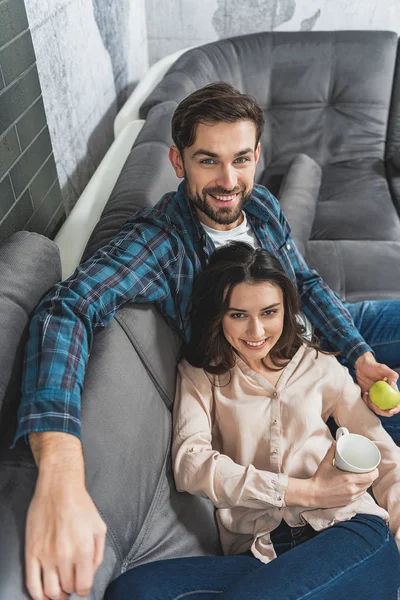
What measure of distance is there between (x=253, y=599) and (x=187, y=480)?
265mm

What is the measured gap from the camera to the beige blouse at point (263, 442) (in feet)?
3.59

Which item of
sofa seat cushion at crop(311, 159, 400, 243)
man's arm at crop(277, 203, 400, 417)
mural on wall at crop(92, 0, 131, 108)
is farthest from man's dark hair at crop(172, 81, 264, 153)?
mural on wall at crop(92, 0, 131, 108)

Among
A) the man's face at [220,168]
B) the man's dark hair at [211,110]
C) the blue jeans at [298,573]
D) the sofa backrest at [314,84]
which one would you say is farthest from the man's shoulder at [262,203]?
the sofa backrest at [314,84]

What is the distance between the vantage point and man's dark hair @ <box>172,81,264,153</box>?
1.28 meters

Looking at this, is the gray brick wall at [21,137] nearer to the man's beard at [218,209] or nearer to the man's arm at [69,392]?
the man's arm at [69,392]

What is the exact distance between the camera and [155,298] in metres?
1.24

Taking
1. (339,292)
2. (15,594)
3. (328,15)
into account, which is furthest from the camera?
(328,15)

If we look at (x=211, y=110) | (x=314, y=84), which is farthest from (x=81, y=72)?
(x=314, y=84)

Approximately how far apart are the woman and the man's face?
0.41 ft

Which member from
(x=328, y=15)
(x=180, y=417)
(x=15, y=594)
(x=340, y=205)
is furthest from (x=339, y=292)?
(x=328, y=15)

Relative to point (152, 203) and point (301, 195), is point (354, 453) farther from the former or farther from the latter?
point (301, 195)

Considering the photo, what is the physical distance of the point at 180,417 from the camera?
1.19 meters

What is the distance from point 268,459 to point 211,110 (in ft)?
2.65

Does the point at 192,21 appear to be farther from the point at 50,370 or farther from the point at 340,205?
the point at 50,370
